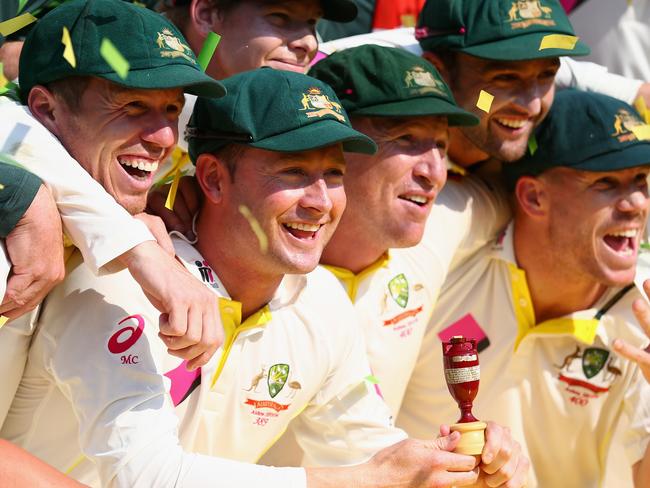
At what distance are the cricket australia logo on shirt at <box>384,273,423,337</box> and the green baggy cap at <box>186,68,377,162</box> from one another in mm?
1032

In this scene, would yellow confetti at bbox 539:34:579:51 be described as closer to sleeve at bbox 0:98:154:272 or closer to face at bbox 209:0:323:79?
face at bbox 209:0:323:79

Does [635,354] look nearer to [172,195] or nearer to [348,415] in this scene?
[348,415]

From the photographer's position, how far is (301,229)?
14.1 ft

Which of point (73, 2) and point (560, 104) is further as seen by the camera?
point (560, 104)

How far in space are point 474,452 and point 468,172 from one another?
223 cm

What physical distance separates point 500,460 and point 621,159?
2040 mm

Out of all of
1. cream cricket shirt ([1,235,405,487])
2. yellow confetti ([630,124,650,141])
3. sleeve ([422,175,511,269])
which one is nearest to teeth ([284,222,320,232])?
cream cricket shirt ([1,235,405,487])

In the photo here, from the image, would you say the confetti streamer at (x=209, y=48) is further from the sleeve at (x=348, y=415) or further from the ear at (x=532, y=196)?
the ear at (x=532, y=196)

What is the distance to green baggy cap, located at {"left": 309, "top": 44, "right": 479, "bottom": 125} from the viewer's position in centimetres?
496

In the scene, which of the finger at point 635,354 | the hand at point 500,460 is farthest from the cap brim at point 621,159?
the hand at point 500,460

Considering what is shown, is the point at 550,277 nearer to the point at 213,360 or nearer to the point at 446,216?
the point at 446,216

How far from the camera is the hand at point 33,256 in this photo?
343 centimetres

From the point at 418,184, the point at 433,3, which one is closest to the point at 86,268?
the point at 418,184

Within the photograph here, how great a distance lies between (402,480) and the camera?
3.86 m
